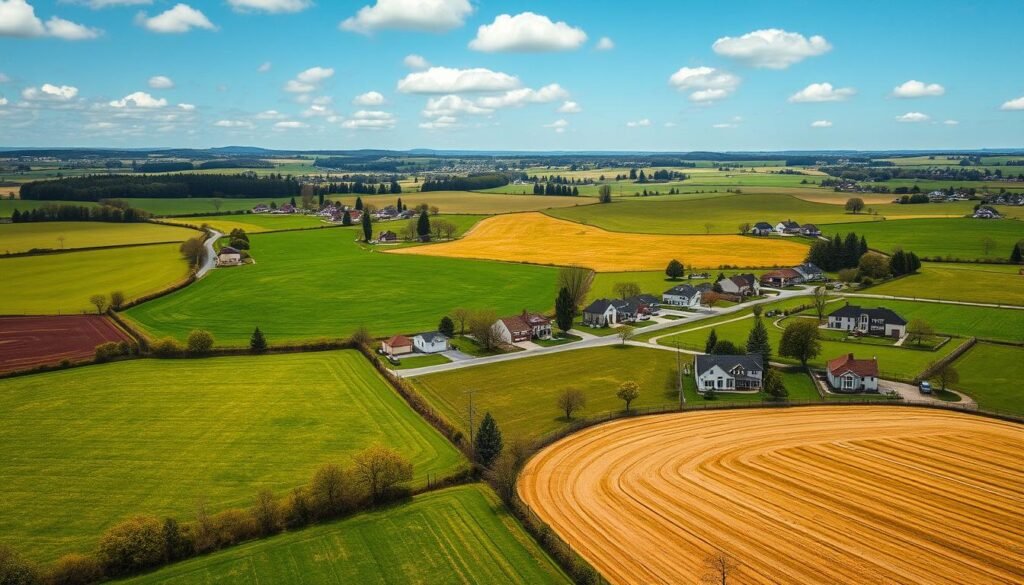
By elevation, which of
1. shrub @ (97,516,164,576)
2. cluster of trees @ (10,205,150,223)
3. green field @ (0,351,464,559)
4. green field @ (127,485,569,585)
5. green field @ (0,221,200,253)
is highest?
cluster of trees @ (10,205,150,223)

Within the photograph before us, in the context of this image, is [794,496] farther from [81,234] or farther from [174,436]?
[81,234]

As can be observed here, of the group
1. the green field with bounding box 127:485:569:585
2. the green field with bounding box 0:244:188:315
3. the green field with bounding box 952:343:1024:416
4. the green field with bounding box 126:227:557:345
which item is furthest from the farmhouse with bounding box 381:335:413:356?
the green field with bounding box 952:343:1024:416

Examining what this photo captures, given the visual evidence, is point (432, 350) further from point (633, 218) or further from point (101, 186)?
point (101, 186)

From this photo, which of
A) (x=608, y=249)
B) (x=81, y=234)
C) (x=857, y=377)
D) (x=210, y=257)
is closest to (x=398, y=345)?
(x=857, y=377)

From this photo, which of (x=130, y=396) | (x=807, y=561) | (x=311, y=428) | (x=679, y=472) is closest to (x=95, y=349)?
(x=130, y=396)

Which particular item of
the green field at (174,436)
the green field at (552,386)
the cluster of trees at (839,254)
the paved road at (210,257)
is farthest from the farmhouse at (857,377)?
the paved road at (210,257)

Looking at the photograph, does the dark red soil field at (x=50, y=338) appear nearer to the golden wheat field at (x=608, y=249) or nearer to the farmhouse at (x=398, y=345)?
the farmhouse at (x=398, y=345)

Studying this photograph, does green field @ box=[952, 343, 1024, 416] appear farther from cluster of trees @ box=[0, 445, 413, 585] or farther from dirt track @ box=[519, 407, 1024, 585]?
cluster of trees @ box=[0, 445, 413, 585]
